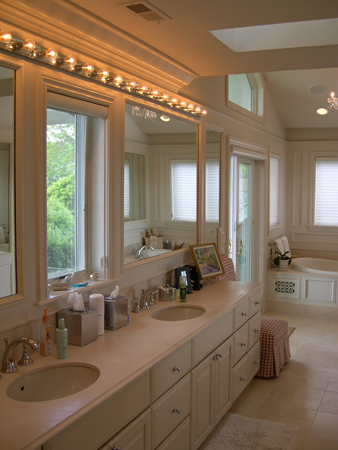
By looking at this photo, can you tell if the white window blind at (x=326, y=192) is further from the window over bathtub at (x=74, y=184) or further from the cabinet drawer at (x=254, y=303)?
the window over bathtub at (x=74, y=184)

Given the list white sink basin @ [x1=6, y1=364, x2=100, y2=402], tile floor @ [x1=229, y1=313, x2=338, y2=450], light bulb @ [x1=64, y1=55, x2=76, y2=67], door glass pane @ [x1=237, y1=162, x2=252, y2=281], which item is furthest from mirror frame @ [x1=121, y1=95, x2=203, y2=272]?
door glass pane @ [x1=237, y1=162, x2=252, y2=281]

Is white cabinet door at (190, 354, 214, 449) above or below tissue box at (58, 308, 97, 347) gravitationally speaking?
below

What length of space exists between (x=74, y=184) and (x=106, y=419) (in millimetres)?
1272

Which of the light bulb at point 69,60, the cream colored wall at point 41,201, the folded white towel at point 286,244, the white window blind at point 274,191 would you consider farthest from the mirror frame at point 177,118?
the folded white towel at point 286,244

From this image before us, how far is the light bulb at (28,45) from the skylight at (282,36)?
3.72 feet

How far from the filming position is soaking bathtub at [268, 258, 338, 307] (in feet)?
19.2

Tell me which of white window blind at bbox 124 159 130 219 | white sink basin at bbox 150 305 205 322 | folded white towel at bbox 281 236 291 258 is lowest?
white sink basin at bbox 150 305 205 322

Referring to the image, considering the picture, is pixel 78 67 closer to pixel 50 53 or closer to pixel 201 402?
pixel 50 53

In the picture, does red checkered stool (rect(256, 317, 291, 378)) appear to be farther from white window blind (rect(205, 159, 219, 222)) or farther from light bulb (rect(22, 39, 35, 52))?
light bulb (rect(22, 39, 35, 52))

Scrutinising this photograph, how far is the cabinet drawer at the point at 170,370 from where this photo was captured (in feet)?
7.11

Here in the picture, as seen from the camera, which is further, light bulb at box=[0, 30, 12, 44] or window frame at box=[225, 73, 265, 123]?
window frame at box=[225, 73, 265, 123]

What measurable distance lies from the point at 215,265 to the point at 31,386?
2187 mm

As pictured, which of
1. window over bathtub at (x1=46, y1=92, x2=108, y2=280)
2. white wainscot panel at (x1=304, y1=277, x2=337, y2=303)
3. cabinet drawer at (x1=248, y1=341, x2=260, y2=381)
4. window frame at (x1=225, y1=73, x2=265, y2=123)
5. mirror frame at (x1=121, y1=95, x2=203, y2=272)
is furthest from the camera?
white wainscot panel at (x1=304, y1=277, x2=337, y2=303)

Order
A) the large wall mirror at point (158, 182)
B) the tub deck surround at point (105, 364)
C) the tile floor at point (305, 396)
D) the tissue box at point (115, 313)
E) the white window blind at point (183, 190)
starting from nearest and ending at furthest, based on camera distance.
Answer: the tub deck surround at point (105, 364) → the tissue box at point (115, 313) → the large wall mirror at point (158, 182) → the tile floor at point (305, 396) → the white window blind at point (183, 190)
